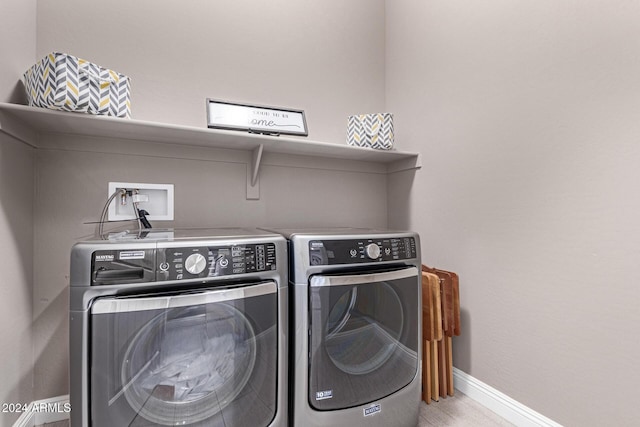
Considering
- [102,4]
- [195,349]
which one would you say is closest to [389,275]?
[195,349]

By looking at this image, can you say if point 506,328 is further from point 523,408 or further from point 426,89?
point 426,89

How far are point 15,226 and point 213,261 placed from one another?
36.9 inches

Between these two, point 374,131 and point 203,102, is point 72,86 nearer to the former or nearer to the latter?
point 203,102

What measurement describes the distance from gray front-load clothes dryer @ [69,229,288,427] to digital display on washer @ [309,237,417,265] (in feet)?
0.51

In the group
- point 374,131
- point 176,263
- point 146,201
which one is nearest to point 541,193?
point 374,131

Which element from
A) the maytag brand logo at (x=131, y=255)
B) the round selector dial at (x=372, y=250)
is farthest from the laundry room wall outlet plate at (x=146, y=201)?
the round selector dial at (x=372, y=250)

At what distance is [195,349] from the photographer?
1.00 meters

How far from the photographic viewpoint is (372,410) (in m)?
1.27

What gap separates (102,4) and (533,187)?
2.27 meters

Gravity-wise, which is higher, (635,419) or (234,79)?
(234,79)

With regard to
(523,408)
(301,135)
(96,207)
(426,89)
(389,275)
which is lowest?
(523,408)

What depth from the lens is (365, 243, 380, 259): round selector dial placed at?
4.20 ft

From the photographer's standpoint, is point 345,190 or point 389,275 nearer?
point 389,275

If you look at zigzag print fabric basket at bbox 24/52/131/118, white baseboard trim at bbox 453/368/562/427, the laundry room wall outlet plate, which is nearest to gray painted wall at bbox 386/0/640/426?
white baseboard trim at bbox 453/368/562/427
